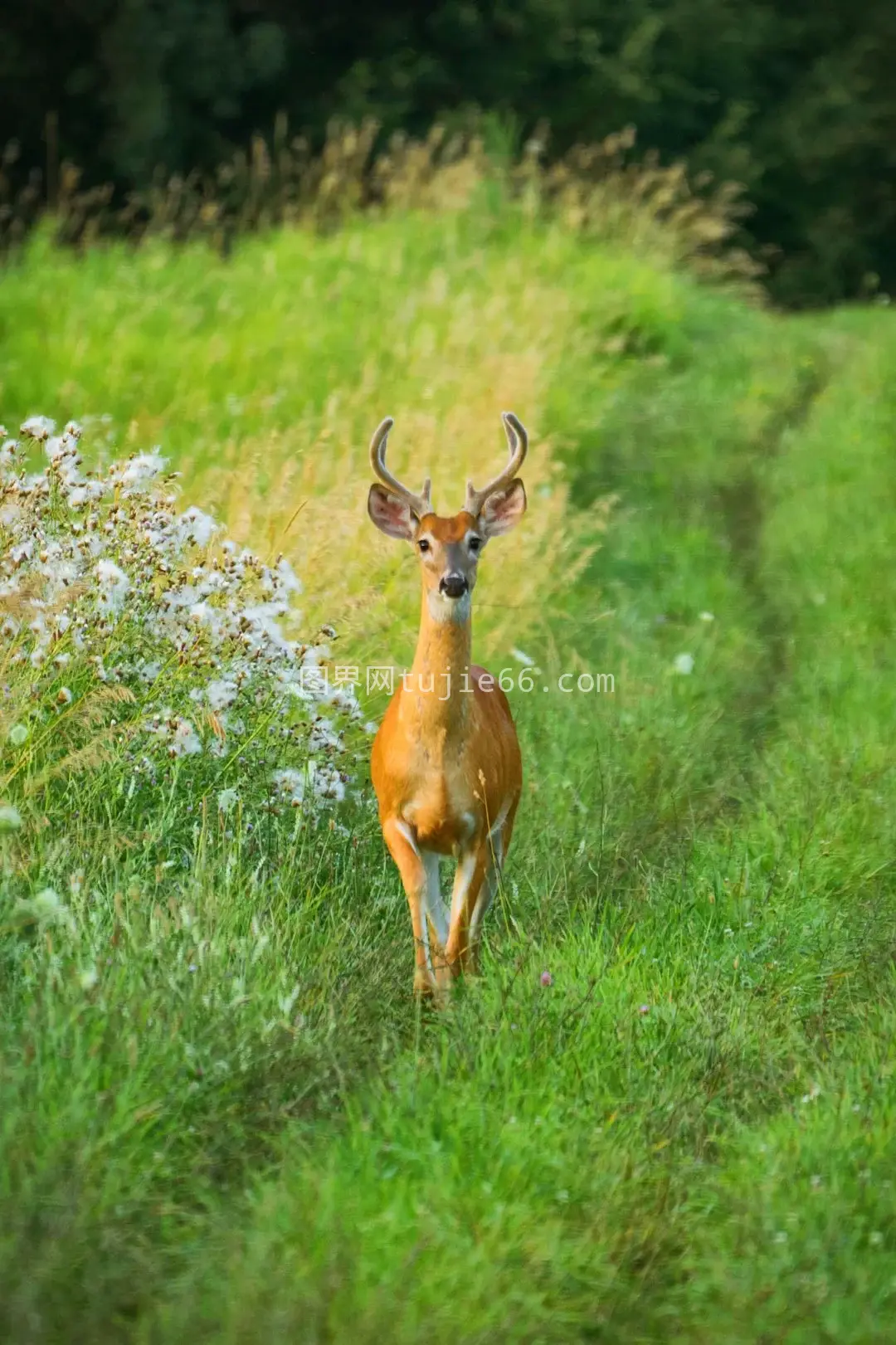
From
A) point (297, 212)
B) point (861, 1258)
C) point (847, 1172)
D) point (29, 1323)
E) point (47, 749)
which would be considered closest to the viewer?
point (29, 1323)

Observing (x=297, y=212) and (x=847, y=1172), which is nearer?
(x=847, y=1172)

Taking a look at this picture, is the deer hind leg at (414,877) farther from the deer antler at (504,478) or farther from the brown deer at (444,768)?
the deer antler at (504,478)

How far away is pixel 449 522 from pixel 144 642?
0.98 m

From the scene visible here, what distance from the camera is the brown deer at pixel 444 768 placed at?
4.84 meters

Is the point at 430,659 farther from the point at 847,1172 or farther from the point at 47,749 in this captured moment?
the point at 847,1172

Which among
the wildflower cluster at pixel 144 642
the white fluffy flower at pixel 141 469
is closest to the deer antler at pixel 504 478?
the wildflower cluster at pixel 144 642

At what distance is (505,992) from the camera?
429cm

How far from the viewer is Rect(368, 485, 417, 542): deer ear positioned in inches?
205

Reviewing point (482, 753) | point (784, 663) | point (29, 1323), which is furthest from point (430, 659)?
point (784, 663)

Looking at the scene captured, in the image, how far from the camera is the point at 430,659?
4.98 metres

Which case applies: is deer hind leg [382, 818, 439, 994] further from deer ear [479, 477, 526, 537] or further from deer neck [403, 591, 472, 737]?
deer ear [479, 477, 526, 537]

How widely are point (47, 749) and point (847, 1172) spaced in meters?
2.49

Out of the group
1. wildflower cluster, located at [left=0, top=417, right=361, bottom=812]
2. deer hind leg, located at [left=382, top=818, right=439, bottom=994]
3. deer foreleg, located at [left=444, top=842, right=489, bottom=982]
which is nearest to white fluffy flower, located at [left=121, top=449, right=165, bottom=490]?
wildflower cluster, located at [left=0, top=417, right=361, bottom=812]

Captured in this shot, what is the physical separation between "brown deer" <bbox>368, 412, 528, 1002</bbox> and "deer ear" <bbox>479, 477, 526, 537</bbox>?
103mm
